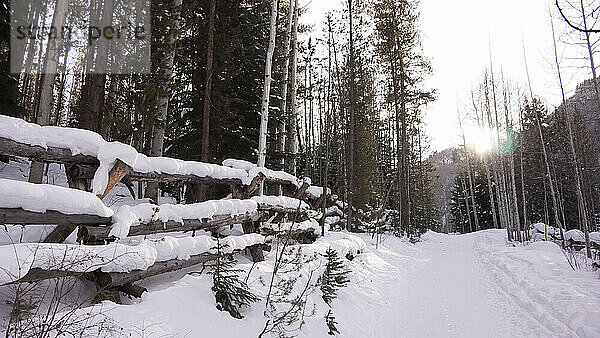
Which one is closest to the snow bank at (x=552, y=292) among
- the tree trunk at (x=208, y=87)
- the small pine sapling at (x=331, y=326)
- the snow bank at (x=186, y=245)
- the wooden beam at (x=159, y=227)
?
the small pine sapling at (x=331, y=326)

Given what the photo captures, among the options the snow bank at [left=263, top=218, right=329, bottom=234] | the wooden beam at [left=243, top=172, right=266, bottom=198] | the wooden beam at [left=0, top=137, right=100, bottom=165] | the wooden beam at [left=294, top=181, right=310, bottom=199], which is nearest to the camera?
the wooden beam at [left=0, top=137, right=100, bottom=165]

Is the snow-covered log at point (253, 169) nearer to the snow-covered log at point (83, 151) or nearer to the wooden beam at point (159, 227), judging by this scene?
the wooden beam at point (159, 227)

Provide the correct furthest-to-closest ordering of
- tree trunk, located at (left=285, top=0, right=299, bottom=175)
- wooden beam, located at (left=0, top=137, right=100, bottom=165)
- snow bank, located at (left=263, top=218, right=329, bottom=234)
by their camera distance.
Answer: tree trunk, located at (left=285, top=0, right=299, bottom=175), snow bank, located at (left=263, top=218, right=329, bottom=234), wooden beam, located at (left=0, top=137, right=100, bottom=165)

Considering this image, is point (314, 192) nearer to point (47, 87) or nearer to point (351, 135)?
point (351, 135)

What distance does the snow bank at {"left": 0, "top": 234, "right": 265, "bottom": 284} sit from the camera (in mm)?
2258

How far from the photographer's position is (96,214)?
9.98ft

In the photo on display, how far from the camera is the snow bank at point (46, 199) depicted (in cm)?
238

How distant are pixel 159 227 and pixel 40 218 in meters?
1.24

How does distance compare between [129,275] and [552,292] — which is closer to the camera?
[129,275]

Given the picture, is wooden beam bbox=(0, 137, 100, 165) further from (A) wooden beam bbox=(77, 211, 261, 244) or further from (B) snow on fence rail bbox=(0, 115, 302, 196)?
(A) wooden beam bbox=(77, 211, 261, 244)

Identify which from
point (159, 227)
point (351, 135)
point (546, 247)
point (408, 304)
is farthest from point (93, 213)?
point (546, 247)

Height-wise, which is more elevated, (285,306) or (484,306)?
(285,306)

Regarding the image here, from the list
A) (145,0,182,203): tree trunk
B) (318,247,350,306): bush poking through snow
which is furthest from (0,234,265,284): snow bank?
(145,0,182,203): tree trunk

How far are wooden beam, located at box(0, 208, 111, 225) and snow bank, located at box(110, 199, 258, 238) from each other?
0.23m
